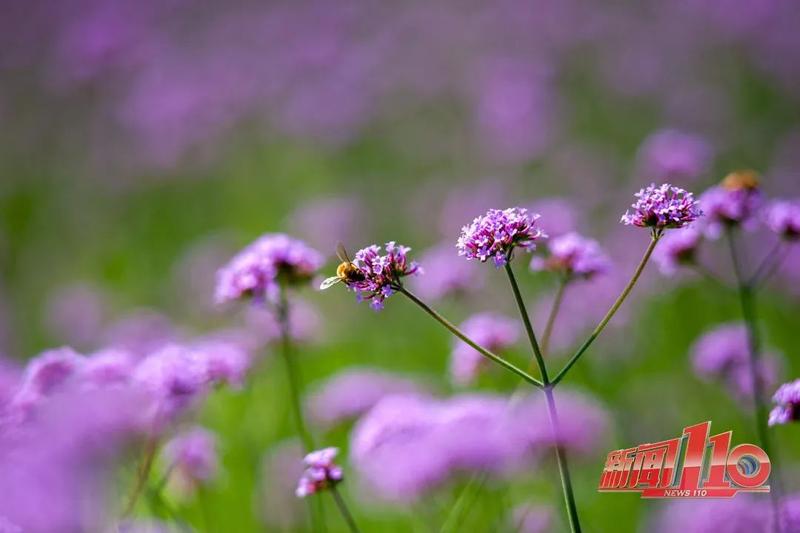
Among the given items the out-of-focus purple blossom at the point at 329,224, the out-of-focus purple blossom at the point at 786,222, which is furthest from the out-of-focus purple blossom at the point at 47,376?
the out-of-focus purple blossom at the point at 329,224

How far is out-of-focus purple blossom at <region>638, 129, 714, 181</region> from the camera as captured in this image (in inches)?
145

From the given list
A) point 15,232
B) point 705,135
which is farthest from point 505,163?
point 15,232

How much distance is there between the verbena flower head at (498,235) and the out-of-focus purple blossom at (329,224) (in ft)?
13.3

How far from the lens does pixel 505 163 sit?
7094 mm

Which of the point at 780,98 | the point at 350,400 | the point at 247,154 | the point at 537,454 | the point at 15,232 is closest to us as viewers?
the point at 537,454

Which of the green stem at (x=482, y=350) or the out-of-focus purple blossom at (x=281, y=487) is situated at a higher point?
the out-of-focus purple blossom at (x=281, y=487)

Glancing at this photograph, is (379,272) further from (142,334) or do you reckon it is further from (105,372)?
(142,334)

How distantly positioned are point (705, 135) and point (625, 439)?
348 centimetres

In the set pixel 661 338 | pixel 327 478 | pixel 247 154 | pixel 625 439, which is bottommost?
pixel 327 478

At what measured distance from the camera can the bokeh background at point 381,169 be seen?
13.7 ft

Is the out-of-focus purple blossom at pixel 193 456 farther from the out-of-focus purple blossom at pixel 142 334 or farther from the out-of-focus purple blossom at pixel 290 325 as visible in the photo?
the out-of-focus purple blossom at pixel 142 334

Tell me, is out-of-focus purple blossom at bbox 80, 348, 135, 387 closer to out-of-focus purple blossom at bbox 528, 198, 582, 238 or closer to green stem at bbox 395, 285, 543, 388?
green stem at bbox 395, 285, 543, 388

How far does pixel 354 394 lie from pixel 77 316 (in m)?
3.01

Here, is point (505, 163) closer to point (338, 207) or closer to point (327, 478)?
point (338, 207)
